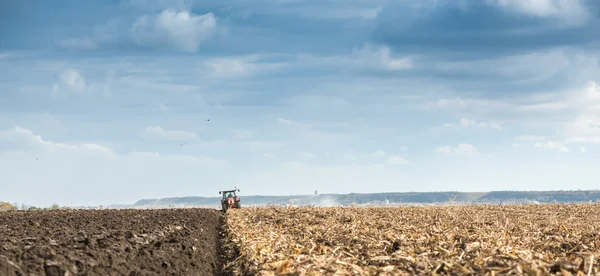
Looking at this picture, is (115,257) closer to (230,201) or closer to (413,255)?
(413,255)

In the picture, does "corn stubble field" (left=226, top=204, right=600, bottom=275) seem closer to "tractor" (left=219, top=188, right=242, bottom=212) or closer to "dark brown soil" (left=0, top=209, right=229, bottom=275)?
"dark brown soil" (left=0, top=209, right=229, bottom=275)

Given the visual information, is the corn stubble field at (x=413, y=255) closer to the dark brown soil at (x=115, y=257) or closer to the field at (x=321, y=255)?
the field at (x=321, y=255)

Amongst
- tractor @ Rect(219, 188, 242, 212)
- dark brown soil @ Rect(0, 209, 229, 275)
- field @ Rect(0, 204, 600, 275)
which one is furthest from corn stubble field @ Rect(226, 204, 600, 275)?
tractor @ Rect(219, 188, 242, 212)

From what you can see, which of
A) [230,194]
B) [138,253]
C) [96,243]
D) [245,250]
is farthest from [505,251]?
[230,194]

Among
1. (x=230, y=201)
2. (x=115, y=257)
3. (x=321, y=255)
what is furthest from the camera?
(x=230, y=201)

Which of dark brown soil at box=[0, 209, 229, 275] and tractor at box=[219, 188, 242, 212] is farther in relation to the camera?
tractor at box=[219, 188, 242, 212]

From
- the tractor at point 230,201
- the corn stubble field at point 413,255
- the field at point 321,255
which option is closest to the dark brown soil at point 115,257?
the field at point 321,255

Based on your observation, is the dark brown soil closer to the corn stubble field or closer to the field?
the field

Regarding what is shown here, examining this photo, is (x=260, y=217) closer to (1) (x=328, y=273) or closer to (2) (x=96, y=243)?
(2) (x=96, y=243)

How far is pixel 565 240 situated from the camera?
16.2 metres

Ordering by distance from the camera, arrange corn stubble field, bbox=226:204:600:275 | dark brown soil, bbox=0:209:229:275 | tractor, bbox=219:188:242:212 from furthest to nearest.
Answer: tractor, bbox=219:188:242:212 → dark brown soil, bbox=0:209:229:275 → corn stubble field, bbox=226:204:600:275

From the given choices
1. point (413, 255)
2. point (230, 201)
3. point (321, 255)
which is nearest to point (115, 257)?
point (321, 255)

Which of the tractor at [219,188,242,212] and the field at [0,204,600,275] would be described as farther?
the tractor at [219,188,242,212]

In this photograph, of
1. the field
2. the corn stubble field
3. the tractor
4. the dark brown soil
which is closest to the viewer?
the corn stubble field
